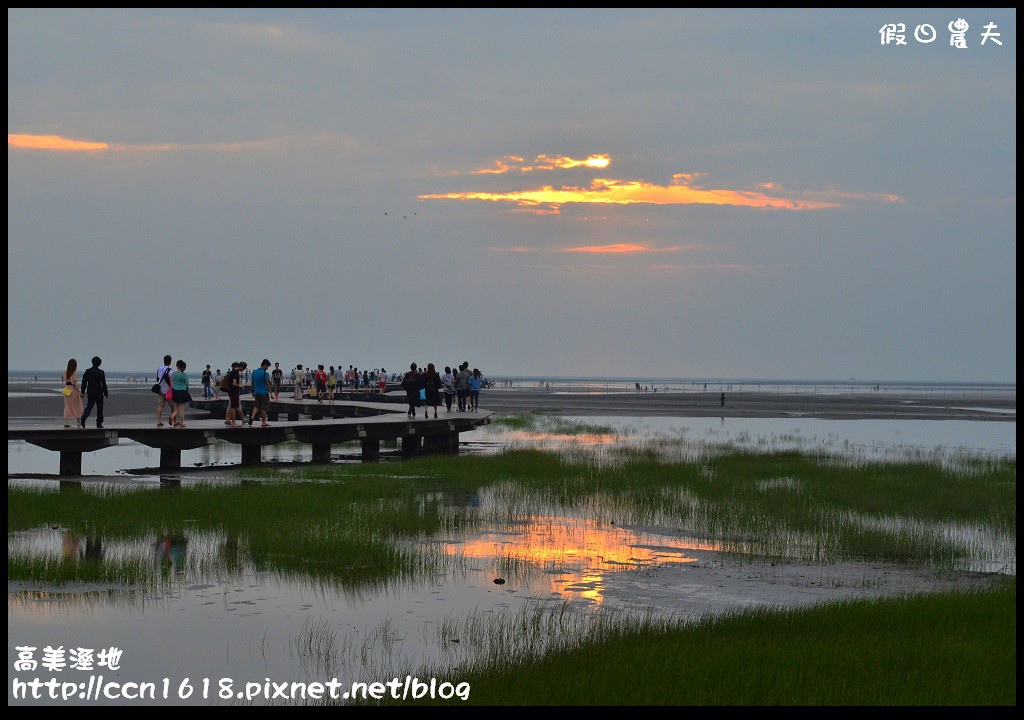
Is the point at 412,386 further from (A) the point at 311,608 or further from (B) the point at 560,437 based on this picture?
(A) the point at 311,608

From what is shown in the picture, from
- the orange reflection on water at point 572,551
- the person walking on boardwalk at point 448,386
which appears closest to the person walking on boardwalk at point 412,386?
the person walking on boardwalk at point 448,386

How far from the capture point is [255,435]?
99.5ft

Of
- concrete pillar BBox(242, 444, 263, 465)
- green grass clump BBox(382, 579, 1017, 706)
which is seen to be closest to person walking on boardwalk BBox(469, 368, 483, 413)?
concrete pillar BBox(242, 444, 263, 465)

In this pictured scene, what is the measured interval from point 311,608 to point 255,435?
17925 millimetres

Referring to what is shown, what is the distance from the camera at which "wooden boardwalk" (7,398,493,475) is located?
2620cm

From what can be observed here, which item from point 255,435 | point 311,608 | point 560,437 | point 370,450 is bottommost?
point 311,608

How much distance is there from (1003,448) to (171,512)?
33.2m

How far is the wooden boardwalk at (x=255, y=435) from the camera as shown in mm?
26203

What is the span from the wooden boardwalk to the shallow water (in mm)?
8556

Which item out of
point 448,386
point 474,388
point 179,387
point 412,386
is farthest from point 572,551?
point 474,388

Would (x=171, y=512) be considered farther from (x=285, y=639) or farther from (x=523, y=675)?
(x=523, y=675)

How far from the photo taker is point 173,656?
10969 millimetres

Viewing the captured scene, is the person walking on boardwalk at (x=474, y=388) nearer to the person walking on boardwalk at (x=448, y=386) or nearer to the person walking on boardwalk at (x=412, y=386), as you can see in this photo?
the person walking on boardwalk at (x=448, y=386)

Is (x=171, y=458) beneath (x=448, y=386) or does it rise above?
beneath
